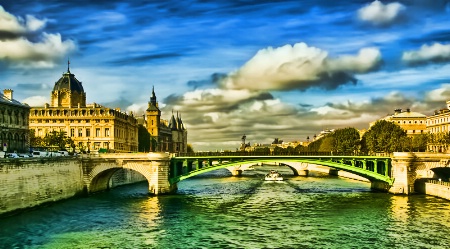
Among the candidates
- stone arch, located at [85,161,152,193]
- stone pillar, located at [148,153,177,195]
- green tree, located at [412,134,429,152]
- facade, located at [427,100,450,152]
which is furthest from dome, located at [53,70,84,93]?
facade, located at [427,100,450,152]

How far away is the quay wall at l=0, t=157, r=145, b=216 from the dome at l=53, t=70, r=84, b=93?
6286 centimetres

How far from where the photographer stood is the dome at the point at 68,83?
132 metres

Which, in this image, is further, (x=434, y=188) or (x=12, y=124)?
(x=12, y=124)

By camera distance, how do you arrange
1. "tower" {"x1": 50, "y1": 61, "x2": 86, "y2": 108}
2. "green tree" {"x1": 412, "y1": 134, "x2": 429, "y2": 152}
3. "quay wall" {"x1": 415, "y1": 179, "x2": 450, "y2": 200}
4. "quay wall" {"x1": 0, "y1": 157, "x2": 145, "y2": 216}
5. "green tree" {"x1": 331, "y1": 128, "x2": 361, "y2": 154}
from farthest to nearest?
1. "green tree" {"x1": 331, "y1": 128, "x2": 361, "y2": 154}
2. "tower" {"x1": 50, "y1": 61, "x2": 86, "y2": 108}
3. "green tree" {"x1": 412, "y1": 134, "x2": 429, "y2": 152}
4. "quay wall" {"x1": 415, "y1": 179, "x2": 450, "y2": 200}
5. "quay wall" {"x1": 0, "y1": 157, "x2": 145, "y2": 216}

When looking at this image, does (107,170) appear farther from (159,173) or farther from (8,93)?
(8,93)

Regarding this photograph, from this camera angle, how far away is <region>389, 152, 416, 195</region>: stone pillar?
7400 cm

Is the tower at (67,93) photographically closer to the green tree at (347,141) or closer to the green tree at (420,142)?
the green tree at (347,141)

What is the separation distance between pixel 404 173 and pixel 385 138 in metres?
42.6

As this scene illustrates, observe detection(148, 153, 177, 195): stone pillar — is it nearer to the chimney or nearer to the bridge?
the bridge

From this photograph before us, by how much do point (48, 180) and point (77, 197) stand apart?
9184mm

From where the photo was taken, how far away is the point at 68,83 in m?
132

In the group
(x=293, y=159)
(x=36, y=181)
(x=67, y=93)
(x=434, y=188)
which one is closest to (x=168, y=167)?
(x=293, y=159)

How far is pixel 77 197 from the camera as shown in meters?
70.4

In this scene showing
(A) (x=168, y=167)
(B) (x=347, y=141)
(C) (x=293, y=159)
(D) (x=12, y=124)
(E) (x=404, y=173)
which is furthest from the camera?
(B) (x=347, y=141)
